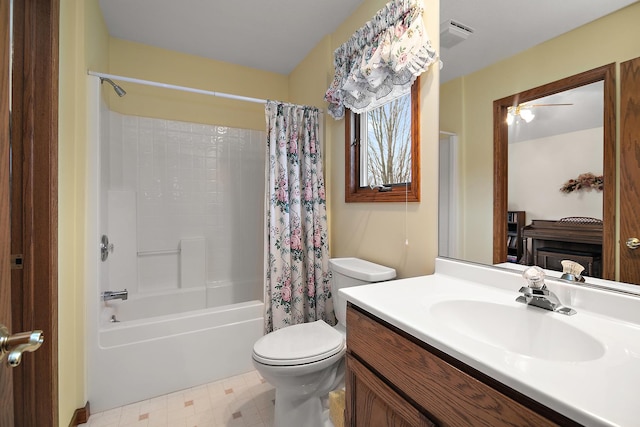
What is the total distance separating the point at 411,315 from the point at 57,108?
155 cm

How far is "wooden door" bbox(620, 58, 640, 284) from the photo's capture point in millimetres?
751

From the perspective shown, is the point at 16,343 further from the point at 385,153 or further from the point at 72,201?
the point at 385,153

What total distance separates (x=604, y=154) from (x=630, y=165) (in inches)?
2.5

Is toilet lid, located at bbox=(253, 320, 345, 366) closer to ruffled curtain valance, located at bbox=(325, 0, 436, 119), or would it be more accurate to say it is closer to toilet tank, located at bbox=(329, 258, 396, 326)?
toilet tank, located at bbox=(329, 258, 396, 326)

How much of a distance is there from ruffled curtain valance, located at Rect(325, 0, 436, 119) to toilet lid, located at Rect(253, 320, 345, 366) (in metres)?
1.24

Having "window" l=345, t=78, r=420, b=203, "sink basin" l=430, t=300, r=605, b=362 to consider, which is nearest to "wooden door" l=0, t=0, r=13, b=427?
"sink basin" l=430, t=300, r=605, b=362

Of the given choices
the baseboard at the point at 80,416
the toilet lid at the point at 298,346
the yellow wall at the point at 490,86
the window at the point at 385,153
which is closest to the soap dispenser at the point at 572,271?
the yellow wall at the point at 490,86

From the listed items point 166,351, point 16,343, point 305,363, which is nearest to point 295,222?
point 305,363

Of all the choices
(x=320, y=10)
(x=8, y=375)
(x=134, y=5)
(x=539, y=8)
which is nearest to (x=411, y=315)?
(x=8, y=375)

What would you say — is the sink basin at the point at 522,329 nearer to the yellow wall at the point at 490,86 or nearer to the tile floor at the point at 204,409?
the yellow wall at the point at 490,86

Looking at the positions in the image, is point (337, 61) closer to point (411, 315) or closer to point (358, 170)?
point (358, 170)

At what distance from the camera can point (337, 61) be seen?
1.80 m

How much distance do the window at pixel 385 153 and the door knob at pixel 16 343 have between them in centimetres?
135

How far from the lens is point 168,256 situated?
2.46 m
